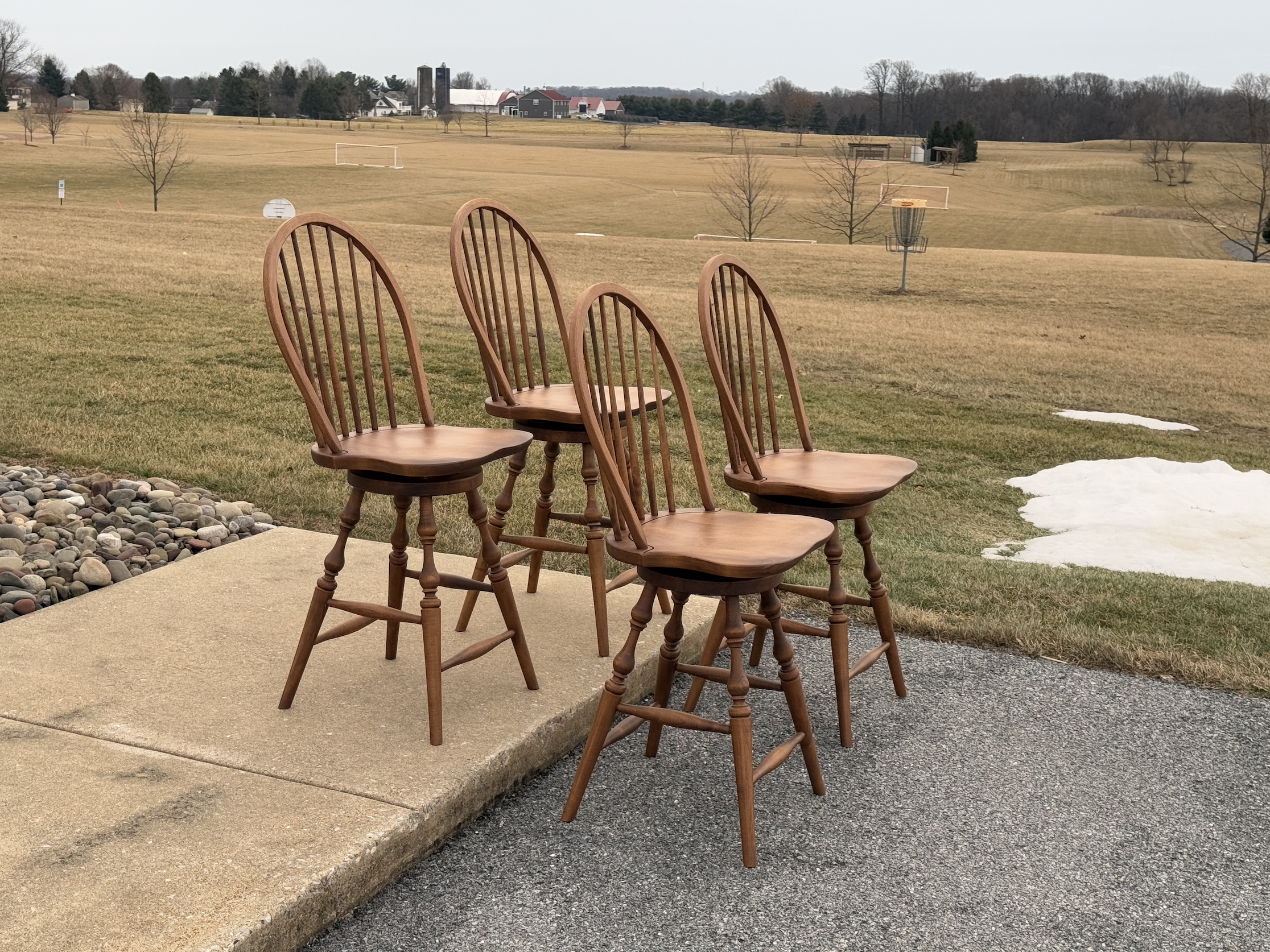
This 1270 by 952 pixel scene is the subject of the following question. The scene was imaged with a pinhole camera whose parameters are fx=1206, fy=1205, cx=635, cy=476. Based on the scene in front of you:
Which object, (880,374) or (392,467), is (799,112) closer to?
(880,374)

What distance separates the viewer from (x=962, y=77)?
128 meters

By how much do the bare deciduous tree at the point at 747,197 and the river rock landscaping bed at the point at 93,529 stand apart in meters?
35.6

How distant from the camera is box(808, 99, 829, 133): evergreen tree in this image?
135250 mm

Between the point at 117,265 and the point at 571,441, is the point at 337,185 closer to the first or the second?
the point at 117,265

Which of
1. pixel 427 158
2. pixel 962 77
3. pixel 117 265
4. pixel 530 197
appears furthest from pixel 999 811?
pixel 962 77

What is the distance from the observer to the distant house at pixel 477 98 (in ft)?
586

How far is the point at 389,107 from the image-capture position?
166 m

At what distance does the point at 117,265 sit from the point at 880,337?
10.6 m

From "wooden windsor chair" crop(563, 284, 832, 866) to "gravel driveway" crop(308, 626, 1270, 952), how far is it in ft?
0.48

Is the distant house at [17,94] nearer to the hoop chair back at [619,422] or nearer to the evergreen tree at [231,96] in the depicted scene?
the evergreen tree at [231,96]

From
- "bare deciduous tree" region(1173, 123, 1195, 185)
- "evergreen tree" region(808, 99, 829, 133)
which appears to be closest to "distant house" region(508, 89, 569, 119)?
"evergreen tree" region(808, 99, 829, 133)

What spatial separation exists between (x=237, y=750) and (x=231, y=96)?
414 feet

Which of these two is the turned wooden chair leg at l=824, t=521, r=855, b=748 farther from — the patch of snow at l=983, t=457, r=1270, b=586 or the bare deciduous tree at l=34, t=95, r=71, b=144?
the bare deciduous tree at l=34, t=95, r=71, b=144

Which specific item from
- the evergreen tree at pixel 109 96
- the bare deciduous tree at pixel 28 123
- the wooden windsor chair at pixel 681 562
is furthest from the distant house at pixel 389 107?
the wooden windsor chair at pixel 681 562
